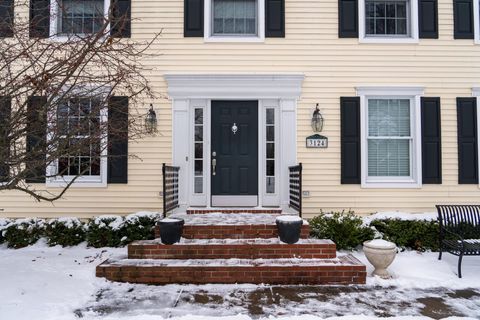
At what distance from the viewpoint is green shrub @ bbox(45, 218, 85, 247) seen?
682cm

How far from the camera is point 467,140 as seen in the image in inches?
296

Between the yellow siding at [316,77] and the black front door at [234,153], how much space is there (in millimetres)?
805

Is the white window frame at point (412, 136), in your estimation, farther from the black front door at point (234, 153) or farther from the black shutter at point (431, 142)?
the black front door at point (234, 153)

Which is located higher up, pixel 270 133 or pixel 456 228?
pixel 270 133

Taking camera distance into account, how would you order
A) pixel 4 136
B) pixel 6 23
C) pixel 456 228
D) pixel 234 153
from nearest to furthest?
pixel 4 136 → pixel 6 23 → pixel 456 228 → pixel 234 153

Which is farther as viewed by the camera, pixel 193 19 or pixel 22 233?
pixel 193 19

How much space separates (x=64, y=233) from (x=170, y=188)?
82.1 inches

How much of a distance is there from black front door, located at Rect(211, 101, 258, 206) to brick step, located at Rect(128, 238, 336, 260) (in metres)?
1.96

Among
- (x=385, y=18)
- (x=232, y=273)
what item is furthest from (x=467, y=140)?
(x=232, y=273)

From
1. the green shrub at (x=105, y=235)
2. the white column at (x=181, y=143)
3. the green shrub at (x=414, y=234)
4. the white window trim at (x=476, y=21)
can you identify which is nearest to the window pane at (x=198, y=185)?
the white column at (x=181, y=143)

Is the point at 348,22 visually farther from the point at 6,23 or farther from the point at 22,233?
the point at 22,233

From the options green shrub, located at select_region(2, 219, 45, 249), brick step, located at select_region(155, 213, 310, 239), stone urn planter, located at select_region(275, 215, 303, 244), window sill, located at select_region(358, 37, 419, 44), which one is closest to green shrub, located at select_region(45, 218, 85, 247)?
green shrub, located at select_region(2, 219, 45, 249)

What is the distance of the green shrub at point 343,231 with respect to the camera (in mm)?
6504

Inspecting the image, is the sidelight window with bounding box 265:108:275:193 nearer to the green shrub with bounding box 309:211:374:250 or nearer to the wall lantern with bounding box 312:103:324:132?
the wall lantern with bounding box 312:103:324:132
